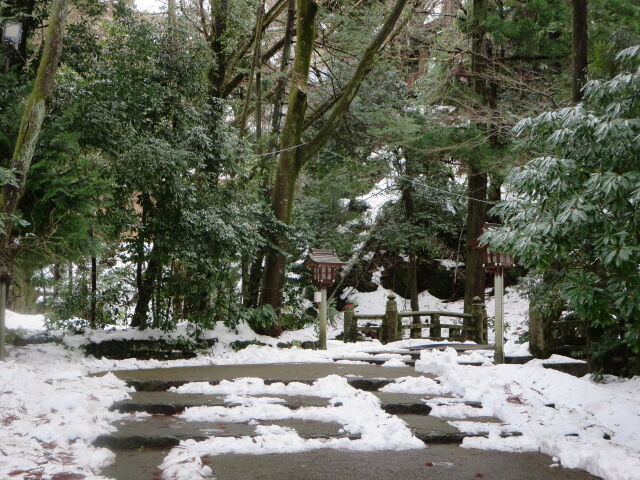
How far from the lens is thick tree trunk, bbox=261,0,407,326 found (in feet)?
40.0

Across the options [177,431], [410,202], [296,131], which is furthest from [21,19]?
[410,202]

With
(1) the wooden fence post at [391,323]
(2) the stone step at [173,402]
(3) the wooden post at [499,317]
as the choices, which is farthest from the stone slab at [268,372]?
(1) the wooden fence post at [391,323]

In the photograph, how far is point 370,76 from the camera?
56.5 ft

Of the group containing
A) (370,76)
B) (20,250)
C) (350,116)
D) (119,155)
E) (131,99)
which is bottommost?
(20,250)

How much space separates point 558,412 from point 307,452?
9.85ft

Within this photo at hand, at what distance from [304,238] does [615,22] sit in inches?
395

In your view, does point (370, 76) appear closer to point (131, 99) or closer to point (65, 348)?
point (131, 99)

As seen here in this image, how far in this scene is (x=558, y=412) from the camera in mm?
5926

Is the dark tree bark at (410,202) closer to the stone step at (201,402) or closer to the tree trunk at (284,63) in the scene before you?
the tree trunk at (284,63)

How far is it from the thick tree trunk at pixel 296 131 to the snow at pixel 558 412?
5.37 m

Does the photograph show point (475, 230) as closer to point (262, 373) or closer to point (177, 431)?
point (262, 373)

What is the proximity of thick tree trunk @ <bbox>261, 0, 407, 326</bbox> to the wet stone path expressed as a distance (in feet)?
17.6

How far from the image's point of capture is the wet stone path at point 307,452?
13.6 feet

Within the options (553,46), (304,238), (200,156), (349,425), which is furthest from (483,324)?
(349,425)
